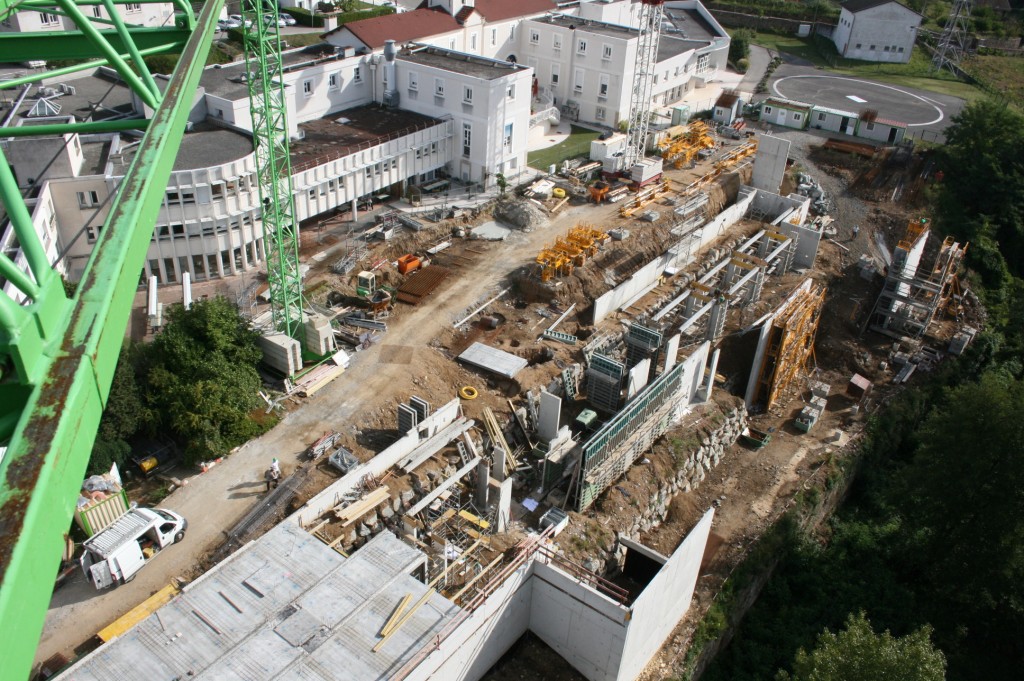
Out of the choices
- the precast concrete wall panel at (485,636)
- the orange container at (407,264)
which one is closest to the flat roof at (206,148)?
the orange container at (407,264)

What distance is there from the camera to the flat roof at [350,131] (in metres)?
32.8

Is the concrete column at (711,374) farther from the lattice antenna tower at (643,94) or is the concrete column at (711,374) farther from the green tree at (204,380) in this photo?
the green tree at (204,380)

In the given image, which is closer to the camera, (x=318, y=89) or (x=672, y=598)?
(x=672, y=598)

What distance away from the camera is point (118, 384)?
70.9 feet

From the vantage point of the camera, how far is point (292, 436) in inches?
925

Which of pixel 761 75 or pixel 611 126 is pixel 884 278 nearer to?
pixel 611 126

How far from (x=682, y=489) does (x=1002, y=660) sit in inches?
390

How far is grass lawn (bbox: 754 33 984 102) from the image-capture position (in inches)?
2386

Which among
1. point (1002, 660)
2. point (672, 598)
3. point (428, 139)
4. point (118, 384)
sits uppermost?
point (428, 139)

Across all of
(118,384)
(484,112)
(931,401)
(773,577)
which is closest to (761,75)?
(484,112)

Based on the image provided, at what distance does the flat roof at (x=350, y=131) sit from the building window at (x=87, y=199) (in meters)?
7.04

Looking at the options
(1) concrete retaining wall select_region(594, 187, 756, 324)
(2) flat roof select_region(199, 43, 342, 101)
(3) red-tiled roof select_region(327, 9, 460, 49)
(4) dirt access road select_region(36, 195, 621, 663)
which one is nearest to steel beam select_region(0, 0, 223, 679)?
(4) dirt access road select_region(36, 195, 621, 663)

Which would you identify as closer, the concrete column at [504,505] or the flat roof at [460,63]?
the concrete column at [504,505]

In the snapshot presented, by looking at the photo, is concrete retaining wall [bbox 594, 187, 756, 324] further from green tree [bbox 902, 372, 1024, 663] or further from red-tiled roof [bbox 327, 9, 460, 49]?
red-tiled roof [bbox 327, 9, 460, 49]
